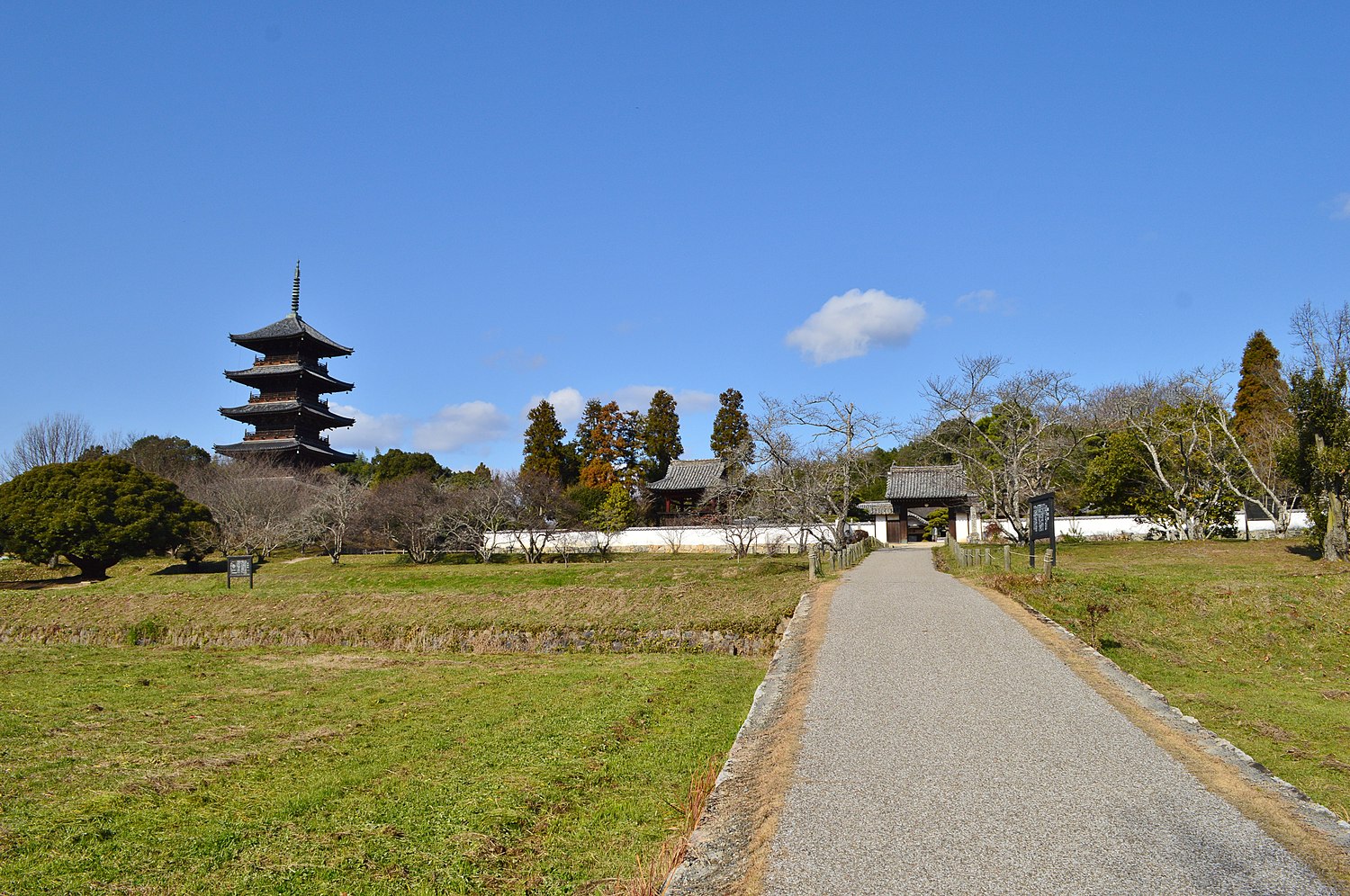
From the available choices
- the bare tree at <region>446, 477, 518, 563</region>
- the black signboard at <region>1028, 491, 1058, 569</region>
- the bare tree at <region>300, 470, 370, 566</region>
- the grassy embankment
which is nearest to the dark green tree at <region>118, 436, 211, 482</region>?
the bare tree at <region>300, 470, 370, 566</region>

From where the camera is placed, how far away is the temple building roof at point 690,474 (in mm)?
43281

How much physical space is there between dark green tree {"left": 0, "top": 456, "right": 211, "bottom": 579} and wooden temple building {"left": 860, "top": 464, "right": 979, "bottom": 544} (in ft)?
98.7

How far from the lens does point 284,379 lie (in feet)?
163

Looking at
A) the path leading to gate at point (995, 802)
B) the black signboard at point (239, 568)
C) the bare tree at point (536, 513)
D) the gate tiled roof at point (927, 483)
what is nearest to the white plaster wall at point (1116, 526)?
the gate tiled roof at point (927, 483)

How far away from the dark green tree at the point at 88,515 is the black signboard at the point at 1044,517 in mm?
26265

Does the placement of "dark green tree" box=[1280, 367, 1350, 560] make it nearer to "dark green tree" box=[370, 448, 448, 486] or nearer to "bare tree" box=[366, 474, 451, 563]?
"bare tree" box=[366, 474, 451, 563]

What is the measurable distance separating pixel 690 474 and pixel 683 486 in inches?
41.1

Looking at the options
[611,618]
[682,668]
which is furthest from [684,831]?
[611,618]

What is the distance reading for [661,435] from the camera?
51.9m

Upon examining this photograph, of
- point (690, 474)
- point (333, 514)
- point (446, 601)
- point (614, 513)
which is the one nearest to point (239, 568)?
point (446, 601)

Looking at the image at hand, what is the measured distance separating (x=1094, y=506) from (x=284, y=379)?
143 ft

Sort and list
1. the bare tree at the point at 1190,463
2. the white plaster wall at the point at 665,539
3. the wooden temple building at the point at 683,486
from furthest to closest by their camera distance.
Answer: the wooden temple building at the point at 683,486 → the white plaster wall at the point at 665,539 → the bare tree at the point at 1190,463

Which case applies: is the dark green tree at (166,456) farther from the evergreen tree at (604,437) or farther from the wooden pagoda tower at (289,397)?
the evergreen tree at (604,437)

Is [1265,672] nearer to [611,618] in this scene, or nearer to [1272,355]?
[611,618]
